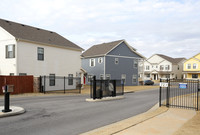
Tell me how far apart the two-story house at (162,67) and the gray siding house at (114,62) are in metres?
28.2

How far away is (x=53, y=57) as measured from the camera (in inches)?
990

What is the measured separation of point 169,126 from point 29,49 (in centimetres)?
1957

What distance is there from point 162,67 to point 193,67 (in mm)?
10854

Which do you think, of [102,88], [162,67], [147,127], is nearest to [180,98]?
[102,88]

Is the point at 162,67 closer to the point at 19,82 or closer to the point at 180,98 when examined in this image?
the point at 180,98

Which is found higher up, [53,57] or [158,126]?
[53,57]

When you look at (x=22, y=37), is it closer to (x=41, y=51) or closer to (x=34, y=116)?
(x=41, y=51)

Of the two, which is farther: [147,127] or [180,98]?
[180,98]

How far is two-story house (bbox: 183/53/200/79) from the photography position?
57503 millimetres

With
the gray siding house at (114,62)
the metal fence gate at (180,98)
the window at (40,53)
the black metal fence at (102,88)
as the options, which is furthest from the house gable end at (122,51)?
the metal fence gate at (180,98)

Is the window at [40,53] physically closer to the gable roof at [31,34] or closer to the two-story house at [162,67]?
the gable roof at [31,34]

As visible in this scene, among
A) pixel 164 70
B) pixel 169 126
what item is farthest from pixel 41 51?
pixel 164 70

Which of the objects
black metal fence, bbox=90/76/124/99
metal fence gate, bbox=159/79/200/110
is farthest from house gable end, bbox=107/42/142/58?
metal fence gate, bbox=159/79/200/110

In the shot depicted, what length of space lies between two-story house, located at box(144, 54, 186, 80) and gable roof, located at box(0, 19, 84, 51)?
45.7m
